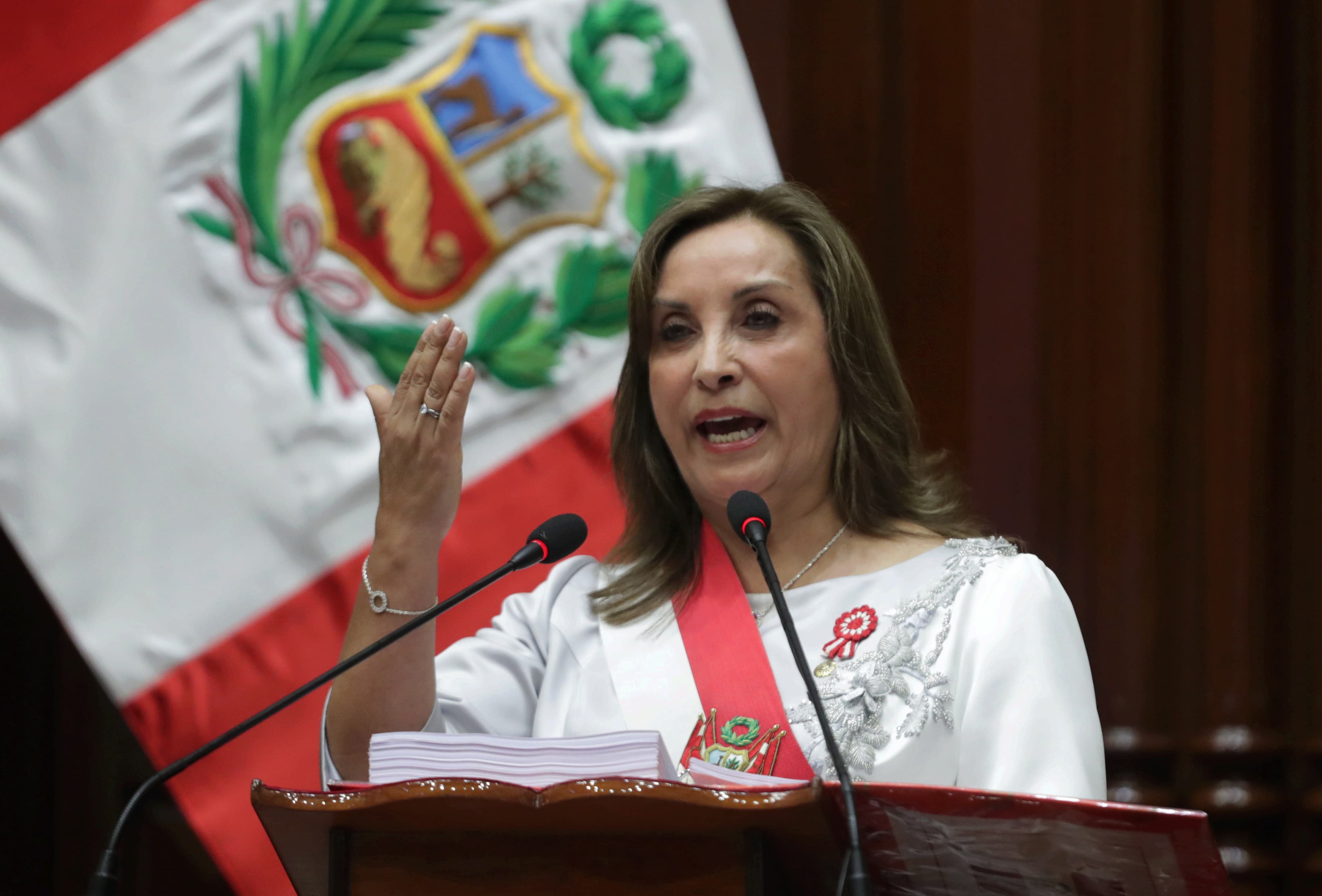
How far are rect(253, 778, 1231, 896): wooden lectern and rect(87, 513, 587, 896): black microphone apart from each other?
10cm

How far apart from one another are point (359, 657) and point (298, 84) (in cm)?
127

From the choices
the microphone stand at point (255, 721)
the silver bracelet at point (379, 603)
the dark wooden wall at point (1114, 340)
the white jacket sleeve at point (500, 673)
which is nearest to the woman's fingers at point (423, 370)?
the silver bracelet at point (379, 603)

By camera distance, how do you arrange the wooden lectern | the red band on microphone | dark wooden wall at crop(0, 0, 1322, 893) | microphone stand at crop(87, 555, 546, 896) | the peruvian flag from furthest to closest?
dark wooden wall at crop(0, 0, 1322, 893), the peruvian flag, the red band on microphone, microphone stand at crop(87, 555, 546, 896), the wooden lectern

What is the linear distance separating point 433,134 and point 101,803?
136 cm

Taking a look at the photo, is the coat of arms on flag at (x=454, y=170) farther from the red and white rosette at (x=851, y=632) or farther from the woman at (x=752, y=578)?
the red and white rosette at (x=851, y=632)

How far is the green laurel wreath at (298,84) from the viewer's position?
2.08m

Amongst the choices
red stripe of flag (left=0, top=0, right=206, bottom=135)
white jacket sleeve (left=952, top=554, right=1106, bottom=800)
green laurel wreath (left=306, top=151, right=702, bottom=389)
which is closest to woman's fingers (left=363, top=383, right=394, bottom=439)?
green laurel wreath (left=306, top=151, right=702, bottom=389)

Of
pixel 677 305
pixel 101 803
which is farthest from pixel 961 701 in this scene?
pixel 101 803

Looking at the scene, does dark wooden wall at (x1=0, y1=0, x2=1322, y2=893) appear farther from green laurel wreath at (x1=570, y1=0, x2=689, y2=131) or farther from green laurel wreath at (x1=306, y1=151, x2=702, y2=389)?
green laurel wreath at (x1=306, y1=151, x2=702, y2=389)

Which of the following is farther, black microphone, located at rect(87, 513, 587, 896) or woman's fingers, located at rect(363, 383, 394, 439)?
woman's fingers, located at rect(363, 383, 394, 439)

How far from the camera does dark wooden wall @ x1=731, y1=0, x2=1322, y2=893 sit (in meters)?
2.20

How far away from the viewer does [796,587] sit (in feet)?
5.61

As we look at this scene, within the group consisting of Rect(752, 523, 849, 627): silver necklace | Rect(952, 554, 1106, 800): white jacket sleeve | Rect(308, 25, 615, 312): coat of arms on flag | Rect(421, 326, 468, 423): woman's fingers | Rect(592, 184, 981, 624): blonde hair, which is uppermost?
Rect(308, 25, 615, 312): coat of arms on flag

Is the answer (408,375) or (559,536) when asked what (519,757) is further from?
(408,375)
